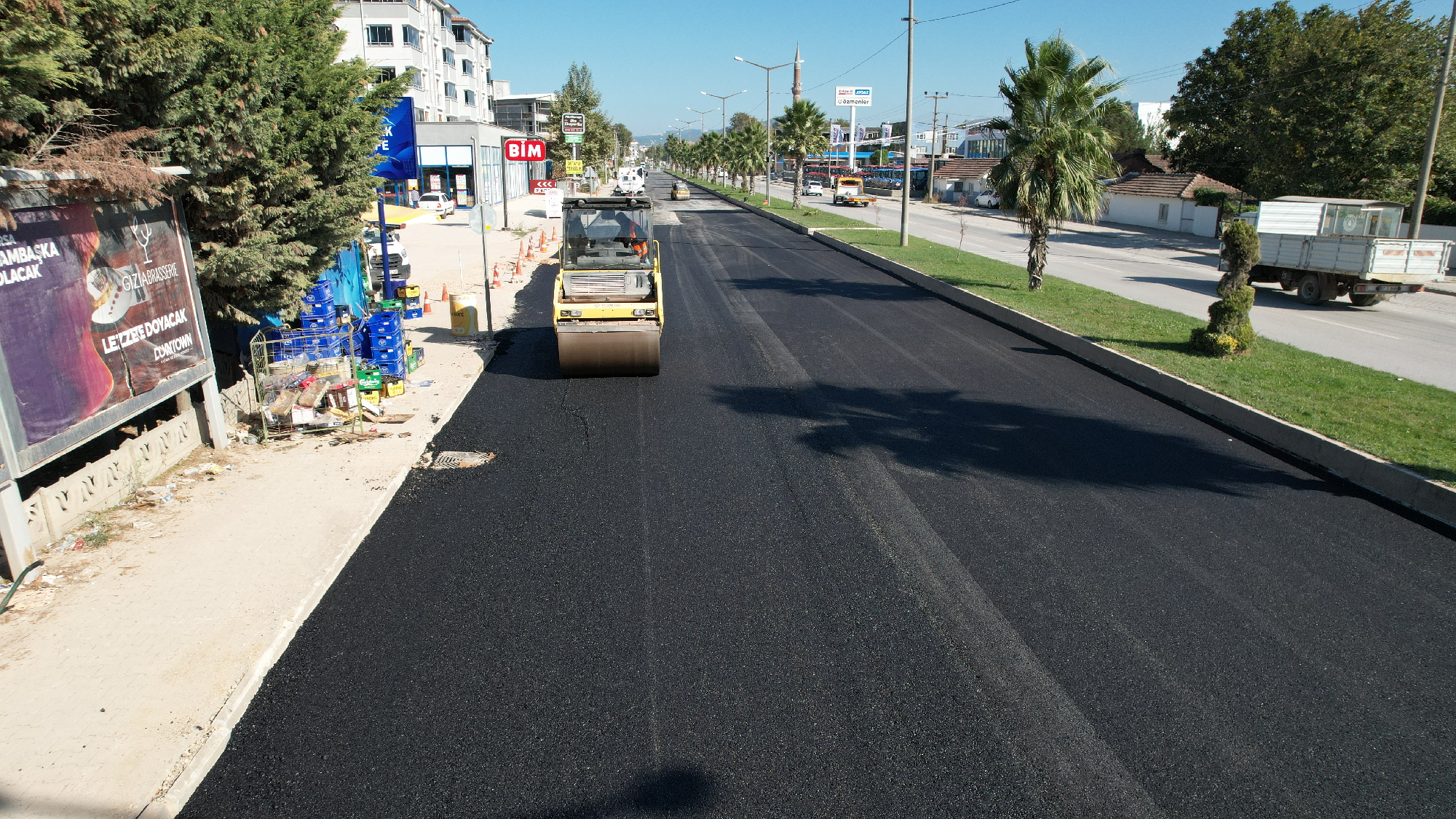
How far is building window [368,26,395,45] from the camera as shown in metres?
51.4

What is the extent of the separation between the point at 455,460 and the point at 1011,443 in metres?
6.15

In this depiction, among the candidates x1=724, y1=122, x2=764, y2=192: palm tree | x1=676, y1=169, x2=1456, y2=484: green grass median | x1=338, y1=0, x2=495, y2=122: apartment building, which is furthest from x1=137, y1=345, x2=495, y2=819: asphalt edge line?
x1=724, y1=122, x2=764, y2=192: palm tree

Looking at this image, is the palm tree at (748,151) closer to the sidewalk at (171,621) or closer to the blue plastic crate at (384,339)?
the blue plastic crate at (384,339)

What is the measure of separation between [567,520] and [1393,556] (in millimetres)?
6847

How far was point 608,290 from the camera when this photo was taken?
41.3 feet

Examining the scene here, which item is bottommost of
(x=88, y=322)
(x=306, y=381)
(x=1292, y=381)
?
(x=1292, y=381)

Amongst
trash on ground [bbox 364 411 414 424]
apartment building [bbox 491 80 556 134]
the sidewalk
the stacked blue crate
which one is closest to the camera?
the sidewalk

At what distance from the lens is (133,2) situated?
22.9 feet

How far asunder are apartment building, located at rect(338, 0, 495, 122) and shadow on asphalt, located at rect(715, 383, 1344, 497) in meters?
34.8

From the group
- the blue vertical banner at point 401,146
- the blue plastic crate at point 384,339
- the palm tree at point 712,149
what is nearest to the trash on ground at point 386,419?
the blue plastic crate at point 384,339

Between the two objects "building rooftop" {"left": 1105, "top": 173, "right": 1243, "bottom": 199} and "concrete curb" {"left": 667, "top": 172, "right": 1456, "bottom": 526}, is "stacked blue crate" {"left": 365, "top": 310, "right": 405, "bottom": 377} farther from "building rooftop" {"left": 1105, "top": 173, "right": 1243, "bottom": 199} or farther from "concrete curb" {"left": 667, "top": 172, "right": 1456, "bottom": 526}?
"building rooftop" {"left": 1105, "top": 173, "right": 1243, "bottom": 199}

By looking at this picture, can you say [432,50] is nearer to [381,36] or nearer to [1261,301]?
[381,36]

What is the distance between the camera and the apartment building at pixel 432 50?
51.0m

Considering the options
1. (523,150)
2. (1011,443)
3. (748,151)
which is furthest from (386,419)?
(748,151)
